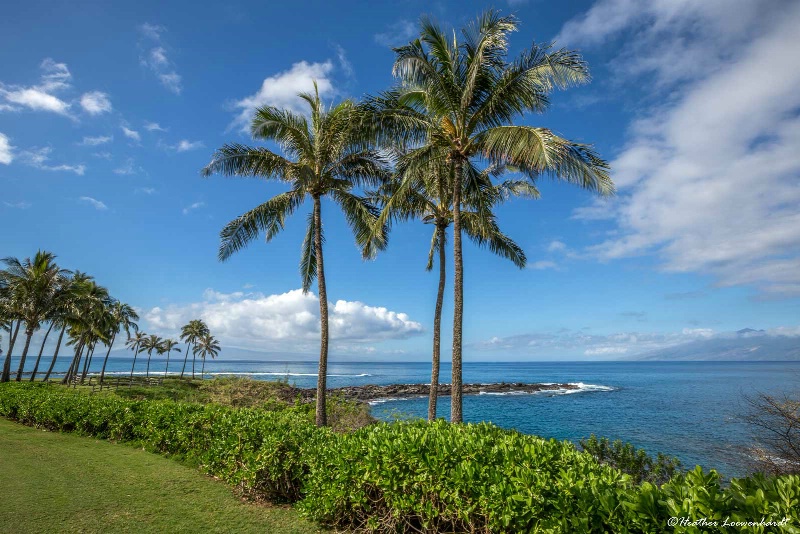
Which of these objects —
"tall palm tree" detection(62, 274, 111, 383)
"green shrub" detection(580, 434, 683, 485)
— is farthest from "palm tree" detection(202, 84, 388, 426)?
"tall palm tree" detection(62, 274, 111, 383)

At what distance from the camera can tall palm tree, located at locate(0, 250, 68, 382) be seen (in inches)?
1165

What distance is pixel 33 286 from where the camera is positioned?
1177 inches

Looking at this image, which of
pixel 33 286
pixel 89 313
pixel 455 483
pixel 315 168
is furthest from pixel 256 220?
pixel 89 313

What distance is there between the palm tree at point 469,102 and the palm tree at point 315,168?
2.44m

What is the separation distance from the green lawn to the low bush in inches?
16.4

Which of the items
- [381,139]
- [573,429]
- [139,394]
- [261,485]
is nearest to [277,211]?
[381,139]

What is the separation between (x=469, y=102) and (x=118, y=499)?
10656 millimetres

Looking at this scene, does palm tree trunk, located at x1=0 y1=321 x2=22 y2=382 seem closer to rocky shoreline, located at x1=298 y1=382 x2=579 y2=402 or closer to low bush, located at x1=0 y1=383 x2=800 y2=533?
rocky shoreline, located at x1=298 y1=382 x2=579 y2=402

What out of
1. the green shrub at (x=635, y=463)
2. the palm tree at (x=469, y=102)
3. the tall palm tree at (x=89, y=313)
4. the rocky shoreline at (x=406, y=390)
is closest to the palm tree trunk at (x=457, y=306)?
the palm tree at (x=469, y=102)

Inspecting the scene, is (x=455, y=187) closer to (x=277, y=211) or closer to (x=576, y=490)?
(x=277, y=211)

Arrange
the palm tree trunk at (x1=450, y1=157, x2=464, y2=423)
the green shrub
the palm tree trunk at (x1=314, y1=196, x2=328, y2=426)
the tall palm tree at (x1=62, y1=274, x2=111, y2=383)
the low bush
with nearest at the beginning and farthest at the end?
1. the low bush
2. the green shrub
3. the palm tree trunk at (x1=450, y1=157, x2=464, y2=423)
4. the palm tree trunk at (x1=314, y1=196, x2=328, y2=426)
5. the tall palm tree at (x1=62, y1=274, x2=111, y2=383)

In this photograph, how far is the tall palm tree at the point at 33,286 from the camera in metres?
29.6

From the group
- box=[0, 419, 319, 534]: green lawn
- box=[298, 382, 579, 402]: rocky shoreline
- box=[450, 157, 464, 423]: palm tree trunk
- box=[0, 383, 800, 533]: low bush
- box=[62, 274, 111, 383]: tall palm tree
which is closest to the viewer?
box=[0, 383, 800, 533]: low bush

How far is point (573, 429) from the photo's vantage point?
1037 inches
